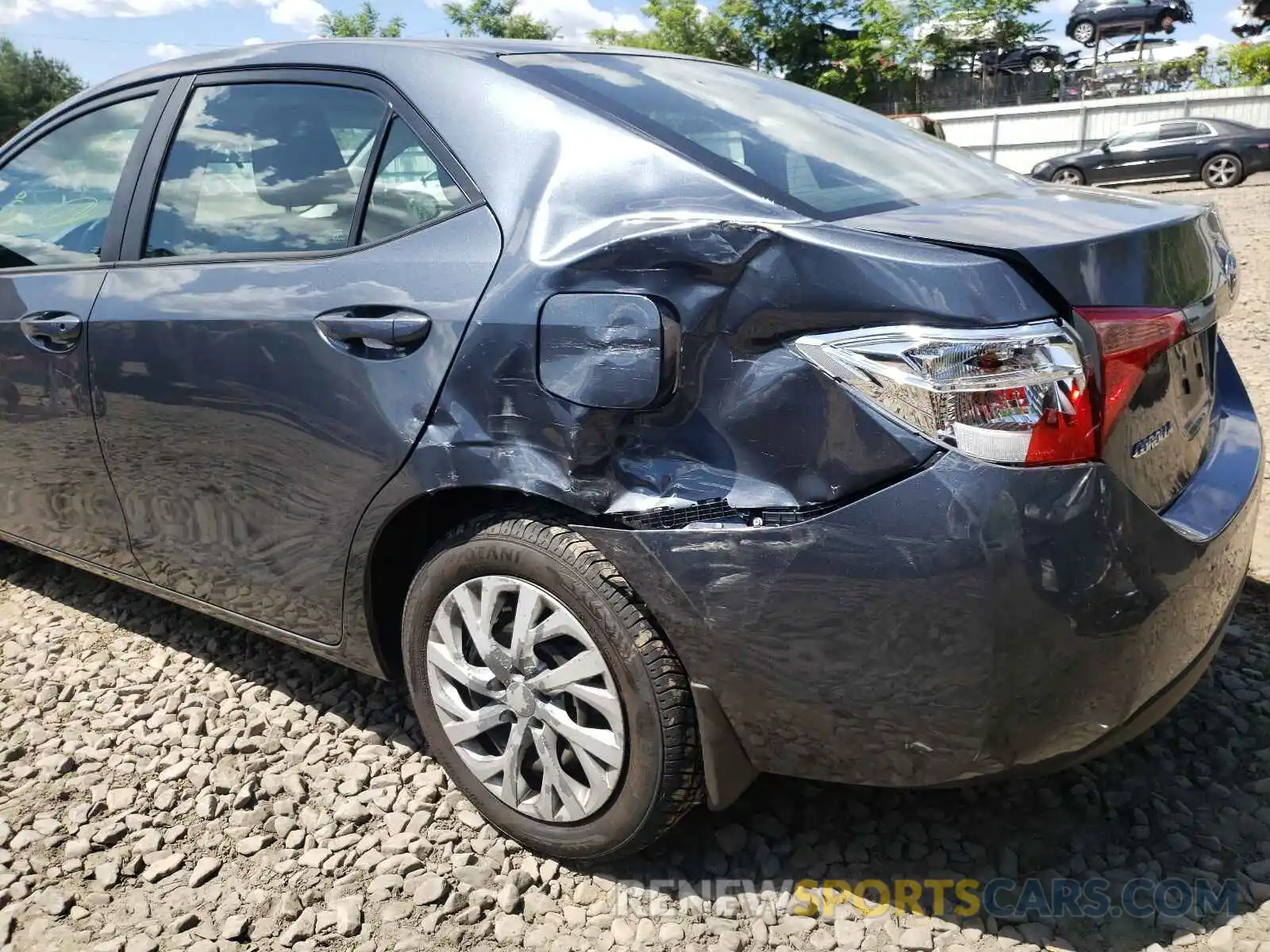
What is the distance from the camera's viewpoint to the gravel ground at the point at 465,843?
201cm

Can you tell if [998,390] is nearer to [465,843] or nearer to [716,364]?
[716,364]

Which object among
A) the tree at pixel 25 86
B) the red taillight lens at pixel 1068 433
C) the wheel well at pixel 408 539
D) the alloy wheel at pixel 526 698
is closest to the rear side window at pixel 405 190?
the wheel well at pixel 408 539

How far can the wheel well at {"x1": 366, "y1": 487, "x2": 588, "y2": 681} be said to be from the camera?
201cm

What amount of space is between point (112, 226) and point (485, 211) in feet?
4.37

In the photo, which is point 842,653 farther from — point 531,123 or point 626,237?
point 531,123

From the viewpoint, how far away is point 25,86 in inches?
1831

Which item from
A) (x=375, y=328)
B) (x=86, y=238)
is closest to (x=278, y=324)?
(x=375, y=328)

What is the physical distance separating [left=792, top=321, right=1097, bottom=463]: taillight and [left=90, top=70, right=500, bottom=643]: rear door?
86 centimetres

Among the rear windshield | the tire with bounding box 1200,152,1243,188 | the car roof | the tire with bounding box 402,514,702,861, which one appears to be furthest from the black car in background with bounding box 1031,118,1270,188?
the tire with bounding box 402,514,702,861

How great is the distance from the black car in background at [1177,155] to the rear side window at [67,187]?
55.7ft

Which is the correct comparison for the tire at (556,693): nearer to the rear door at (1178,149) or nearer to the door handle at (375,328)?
the door handle at (375,328)

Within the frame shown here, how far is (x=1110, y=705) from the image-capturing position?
171cm

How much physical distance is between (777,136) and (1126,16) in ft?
143

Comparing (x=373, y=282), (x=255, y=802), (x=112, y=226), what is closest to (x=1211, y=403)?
(x=373, y=282)
